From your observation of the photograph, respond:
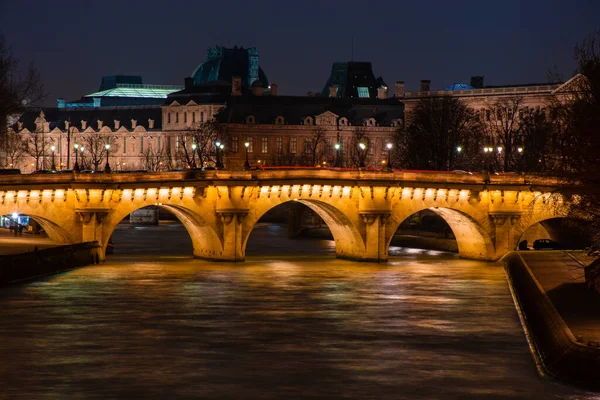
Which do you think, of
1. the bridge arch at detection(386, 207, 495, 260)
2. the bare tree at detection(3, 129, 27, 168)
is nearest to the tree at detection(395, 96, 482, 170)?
the bare tree at detection(3, 129, 27, 168)

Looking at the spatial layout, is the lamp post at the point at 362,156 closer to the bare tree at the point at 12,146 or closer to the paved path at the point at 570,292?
the bare tree at the point at 12,146

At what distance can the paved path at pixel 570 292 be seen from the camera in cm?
4897

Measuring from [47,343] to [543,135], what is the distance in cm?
8147

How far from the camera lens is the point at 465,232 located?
333ft

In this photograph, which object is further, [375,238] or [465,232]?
[465,232]

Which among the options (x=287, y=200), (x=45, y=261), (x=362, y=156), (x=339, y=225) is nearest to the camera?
(x=45, y=261)

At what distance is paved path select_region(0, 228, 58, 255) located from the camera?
283ft

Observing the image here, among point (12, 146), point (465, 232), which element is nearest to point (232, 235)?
point (465, 232)

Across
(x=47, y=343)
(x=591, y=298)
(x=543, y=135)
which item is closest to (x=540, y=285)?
(x=591, y=298)

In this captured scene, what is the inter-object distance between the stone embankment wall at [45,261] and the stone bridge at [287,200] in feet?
5.19

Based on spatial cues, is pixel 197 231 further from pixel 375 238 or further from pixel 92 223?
pixel 375 238

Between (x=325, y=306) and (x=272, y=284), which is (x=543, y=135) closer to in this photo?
(x=272, y=284)

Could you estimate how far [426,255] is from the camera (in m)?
106

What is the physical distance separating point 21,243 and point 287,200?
16.8m
